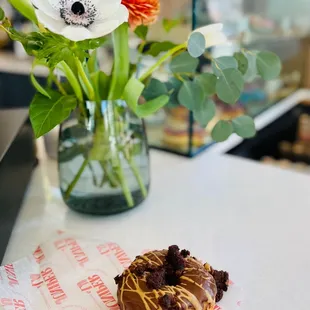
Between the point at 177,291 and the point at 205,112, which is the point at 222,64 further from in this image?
the point at 177,291

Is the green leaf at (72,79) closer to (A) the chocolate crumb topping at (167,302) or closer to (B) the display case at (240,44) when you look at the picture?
(B) the display case at (240,44)

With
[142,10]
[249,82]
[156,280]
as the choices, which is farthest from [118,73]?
[249,82]

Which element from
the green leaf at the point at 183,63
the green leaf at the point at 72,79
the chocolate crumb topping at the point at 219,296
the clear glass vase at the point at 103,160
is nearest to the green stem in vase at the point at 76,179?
the clear glass vase at the point at 103,160

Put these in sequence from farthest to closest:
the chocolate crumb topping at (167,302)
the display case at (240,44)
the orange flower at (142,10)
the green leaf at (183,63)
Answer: the display case at (240,44), the green leaf at (183,63), the orange flower at (142,10), the chocolate crumb topping at (167,302)

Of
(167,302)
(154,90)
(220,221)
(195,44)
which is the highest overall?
(195,44)

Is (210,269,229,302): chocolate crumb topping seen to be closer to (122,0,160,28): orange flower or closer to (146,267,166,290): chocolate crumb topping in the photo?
(146,267,166,290): chocolate crumb topping

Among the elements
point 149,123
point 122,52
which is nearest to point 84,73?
point 122,52

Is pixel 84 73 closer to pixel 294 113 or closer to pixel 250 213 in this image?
pixel 250 213
